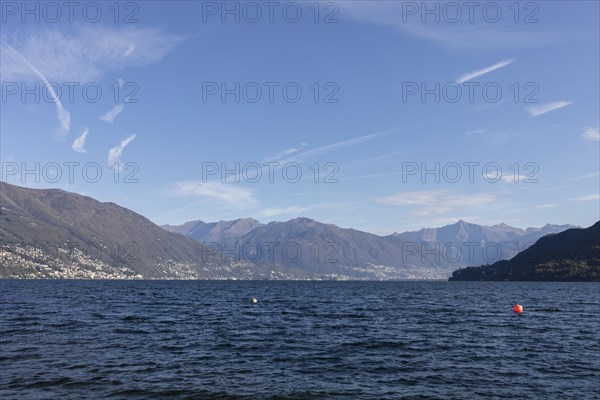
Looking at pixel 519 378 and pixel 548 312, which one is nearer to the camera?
pixel 519 378

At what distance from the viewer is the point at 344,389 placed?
29688 millimetres

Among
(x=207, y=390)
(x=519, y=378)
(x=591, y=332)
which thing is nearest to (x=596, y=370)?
(x=519, y=378)

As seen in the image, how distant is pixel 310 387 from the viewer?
2992 centimetres

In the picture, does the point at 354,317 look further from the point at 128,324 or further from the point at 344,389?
the point at 344,389

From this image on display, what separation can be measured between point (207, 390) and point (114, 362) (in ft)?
38.1

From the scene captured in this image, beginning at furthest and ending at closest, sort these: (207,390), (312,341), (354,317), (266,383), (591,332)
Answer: (354,317)
(591,332)
(312,341)
(266,383)
(207,390)

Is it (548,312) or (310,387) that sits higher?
(310,387)

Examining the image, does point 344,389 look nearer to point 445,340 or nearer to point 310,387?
point 310,387

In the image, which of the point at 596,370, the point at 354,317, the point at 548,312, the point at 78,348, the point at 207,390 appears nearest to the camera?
the point at 207,390

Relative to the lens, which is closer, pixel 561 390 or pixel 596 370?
pixel 561 390

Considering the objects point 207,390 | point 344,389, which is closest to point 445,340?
point 344,389

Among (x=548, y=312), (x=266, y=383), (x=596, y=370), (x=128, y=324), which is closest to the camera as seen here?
(x=266, y=383)

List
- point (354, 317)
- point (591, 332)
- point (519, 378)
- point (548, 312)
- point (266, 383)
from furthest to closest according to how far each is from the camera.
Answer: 1. point (548, 312)
2. point (354, 317)
3. point (591, 332)
4. point (519, 378)
5. point (266, 383)

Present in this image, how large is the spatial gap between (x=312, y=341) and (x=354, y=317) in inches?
1043
